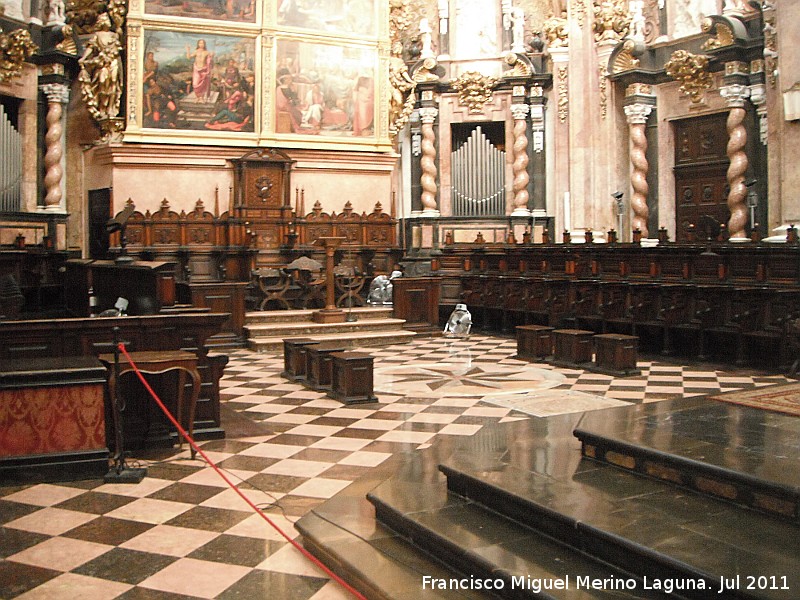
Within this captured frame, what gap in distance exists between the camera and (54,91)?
604 inches

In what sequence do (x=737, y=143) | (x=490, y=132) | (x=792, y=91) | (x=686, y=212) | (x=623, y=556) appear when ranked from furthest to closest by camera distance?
(x=490, y=132)
(x=686, y=212)
(x=737, y=143)
(x=792, y=91)
(x=623, y=556)

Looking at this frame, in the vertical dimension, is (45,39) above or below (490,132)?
above

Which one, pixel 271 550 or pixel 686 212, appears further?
pixel 686 212

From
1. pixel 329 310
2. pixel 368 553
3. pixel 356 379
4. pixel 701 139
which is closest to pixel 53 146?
pixel 329 310

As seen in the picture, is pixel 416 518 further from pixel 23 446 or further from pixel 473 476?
pixel 23 446

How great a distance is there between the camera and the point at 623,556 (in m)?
3.22

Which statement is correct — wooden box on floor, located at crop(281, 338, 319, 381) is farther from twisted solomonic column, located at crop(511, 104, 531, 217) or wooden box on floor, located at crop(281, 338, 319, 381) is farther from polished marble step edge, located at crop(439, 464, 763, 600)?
twisted solomonic column, located at crop(511, 104, 531, 217)

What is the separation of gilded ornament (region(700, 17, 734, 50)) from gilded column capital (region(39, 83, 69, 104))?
11.3 metres

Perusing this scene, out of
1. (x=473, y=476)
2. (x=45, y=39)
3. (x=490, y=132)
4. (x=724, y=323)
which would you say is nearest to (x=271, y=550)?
(x=473, y=476)

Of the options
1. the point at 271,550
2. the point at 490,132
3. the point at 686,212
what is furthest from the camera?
the point at 490,132

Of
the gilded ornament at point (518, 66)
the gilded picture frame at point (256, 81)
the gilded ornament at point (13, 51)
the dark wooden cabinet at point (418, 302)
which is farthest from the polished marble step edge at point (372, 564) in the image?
the gilded ornament at point (518, 66)

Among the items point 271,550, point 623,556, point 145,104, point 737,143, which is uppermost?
point 145,104

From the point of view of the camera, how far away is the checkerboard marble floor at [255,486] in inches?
146

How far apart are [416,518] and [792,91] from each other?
367 inches
